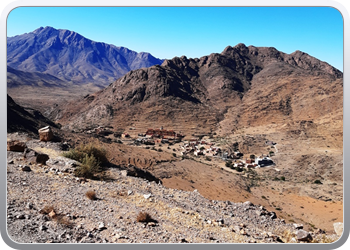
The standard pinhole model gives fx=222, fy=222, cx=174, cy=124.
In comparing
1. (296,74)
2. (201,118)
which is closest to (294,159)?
(201,118)

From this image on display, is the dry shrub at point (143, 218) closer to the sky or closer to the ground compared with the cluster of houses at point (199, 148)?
closer to the sky

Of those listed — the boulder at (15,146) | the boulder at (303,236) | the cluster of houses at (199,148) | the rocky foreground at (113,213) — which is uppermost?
the boulder at (15,146)

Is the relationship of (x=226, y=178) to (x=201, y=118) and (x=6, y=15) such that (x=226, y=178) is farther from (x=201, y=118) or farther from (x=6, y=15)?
(x=201, y=118)

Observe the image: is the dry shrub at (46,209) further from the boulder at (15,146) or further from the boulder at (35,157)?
the boulder at (15,146)

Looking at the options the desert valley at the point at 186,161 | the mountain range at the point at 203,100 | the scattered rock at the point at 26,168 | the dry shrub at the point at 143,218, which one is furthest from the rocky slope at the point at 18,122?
the mountain range at the point at 203,100

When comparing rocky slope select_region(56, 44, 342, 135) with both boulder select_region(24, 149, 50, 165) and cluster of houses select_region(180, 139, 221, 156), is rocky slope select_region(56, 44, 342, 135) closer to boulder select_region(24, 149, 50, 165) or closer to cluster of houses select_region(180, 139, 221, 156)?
cluster of houses select_region(180, 139, 221, 156)

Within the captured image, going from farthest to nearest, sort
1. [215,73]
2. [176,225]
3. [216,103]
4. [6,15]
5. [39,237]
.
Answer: [215,73], [216,103], [176,225], [6,15], [39,237]
